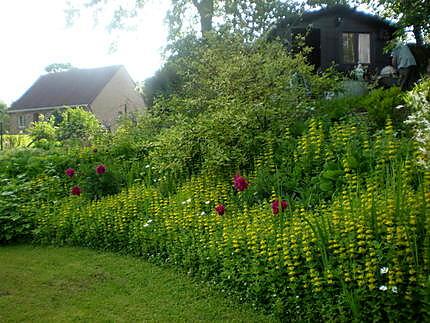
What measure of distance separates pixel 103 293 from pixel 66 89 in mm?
33877

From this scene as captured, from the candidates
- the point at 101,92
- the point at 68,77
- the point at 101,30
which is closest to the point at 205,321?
the point at 101,30

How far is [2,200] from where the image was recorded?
18.2ft

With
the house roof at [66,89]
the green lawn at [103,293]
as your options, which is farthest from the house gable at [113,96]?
the green lawn at [103,293]

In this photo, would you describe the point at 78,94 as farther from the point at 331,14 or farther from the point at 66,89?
the point at 331,14

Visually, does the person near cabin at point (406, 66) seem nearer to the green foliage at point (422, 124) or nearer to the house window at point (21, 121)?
the green foliage at point (422, 124)

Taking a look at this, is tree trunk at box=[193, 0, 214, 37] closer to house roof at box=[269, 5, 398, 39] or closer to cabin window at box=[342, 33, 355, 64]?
house roof at box=[269, 5, 398, 39]

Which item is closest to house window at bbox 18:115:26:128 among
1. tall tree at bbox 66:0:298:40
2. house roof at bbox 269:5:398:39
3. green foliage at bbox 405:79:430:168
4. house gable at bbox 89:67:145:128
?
house gable at bbox 89:67:145:128

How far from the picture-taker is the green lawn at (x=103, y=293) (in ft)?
10.0

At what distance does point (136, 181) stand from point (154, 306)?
99.7 inches

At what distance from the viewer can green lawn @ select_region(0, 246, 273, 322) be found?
10.0 ft

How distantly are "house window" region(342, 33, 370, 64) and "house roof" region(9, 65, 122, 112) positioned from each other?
64.6 ft

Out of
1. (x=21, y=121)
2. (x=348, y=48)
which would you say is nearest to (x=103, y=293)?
(x=348, y=48)

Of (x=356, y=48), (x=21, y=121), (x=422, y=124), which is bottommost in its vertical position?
(x=422, y=124)

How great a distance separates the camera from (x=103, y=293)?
3.49m
